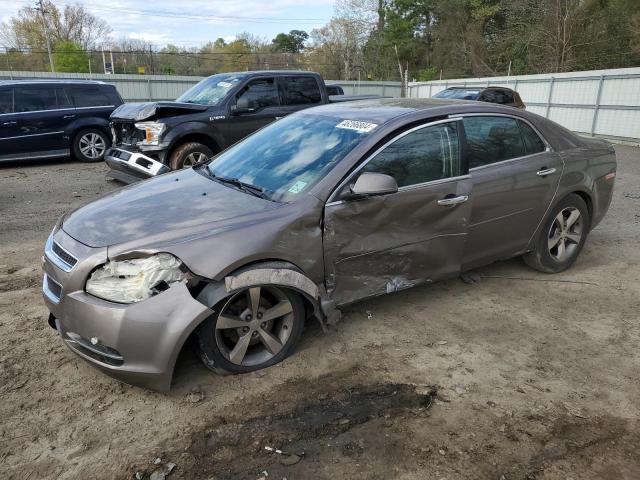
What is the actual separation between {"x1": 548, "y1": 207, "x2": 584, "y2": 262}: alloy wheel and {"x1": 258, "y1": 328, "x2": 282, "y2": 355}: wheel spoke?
114 inches

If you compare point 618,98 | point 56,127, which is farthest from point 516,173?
point 618,98

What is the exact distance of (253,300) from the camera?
3.09 meters

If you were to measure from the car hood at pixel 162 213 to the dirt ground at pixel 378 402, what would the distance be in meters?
0.91

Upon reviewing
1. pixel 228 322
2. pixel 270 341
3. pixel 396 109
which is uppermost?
pixel 396 109

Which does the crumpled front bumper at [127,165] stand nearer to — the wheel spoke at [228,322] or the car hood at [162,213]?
the car hood at [162,213]

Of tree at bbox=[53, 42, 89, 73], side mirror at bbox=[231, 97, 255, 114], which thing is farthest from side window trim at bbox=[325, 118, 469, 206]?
tree at bbox=[53, 42, 89, 73]

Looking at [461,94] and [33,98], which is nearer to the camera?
[33,98]

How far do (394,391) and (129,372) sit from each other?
154 cm

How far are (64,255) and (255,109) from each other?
20.1ft

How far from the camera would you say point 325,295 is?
3.39 meters

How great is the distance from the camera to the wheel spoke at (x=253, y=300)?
10.0 feet

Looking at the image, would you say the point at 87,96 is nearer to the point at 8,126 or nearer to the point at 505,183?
the point at 8,126

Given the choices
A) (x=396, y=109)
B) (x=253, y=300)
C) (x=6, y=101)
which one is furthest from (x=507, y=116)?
(x=6, y=101)

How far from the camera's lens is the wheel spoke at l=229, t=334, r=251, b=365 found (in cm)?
312
